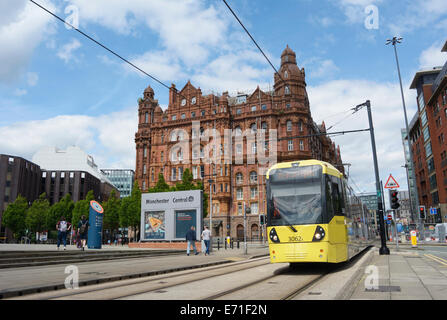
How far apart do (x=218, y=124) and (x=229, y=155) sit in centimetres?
561

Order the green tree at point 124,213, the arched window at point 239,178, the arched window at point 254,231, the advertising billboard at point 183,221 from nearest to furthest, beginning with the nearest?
the advertising billboard at point 183,221
the green tree at point 124,213
the arched window at point 254,231
the arched window at point 239,178

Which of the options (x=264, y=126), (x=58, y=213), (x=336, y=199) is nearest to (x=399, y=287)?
(x=336, y=199)

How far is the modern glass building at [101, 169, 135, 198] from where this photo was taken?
142875 millimetres

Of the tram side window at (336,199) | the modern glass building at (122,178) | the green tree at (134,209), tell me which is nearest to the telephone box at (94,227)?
the tram side window at (336,199)

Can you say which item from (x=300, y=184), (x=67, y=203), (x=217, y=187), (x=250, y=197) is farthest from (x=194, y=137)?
Answer: (x=300, y=184)

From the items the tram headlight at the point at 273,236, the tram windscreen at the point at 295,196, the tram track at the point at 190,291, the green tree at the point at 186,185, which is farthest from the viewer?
the green tree at the point at 186,185

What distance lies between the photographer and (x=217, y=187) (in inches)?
2336

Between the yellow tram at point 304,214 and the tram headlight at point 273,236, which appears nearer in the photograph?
the yellow tram at point 304,214

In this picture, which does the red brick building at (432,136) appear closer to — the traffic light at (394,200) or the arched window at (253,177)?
the arched window at (253,177)

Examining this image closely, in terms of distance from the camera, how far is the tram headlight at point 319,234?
10055 millimetres

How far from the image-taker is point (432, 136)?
59.1 metres

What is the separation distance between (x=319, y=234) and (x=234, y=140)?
5172 cm

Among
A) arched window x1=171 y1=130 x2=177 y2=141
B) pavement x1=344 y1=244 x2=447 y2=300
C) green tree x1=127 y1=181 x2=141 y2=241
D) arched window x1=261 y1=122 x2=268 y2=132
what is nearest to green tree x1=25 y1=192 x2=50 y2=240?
green tree x1=127 y1=181 x2=141 y2=241

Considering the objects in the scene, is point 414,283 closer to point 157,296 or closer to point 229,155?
point 157,296
